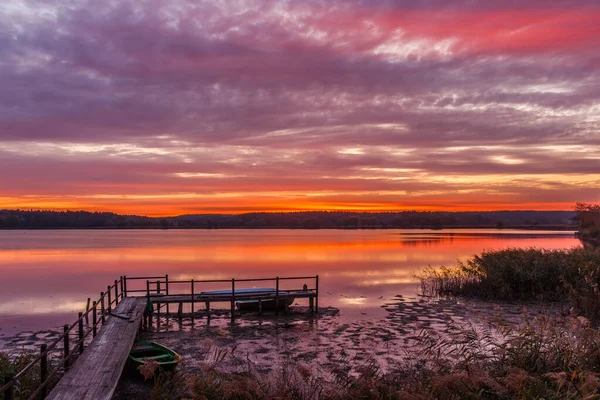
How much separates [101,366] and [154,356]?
3.90 m

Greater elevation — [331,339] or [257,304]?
[257,304]

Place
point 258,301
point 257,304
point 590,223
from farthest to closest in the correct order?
point 590,223 → point 257,304 → point 258,301

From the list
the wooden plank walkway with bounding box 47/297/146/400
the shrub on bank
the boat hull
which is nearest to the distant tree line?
the shrub on bank

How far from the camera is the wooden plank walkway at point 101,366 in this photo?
12.1 m

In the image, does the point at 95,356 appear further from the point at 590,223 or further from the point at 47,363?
the point at 590,223

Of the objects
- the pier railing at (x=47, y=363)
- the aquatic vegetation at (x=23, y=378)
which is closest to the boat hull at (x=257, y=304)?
the pier railing at (x=47, y=363)

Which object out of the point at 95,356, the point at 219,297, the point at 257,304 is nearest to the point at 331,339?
the point at 257,304

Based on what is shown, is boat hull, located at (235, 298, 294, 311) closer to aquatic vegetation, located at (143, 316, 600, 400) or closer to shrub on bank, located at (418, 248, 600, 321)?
shrub on bank, located at (418, 248, 600, 321)

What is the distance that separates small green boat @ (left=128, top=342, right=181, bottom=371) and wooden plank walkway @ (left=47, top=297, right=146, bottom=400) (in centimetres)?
60

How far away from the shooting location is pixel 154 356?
59.7ft

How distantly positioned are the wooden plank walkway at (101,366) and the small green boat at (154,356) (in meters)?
0.60

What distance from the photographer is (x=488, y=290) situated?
35719mm

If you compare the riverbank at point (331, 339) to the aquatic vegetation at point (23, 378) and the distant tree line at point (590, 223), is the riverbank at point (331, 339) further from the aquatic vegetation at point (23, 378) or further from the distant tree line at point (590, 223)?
the distant tree line at point (590, 223)

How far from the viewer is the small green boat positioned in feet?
55.7
